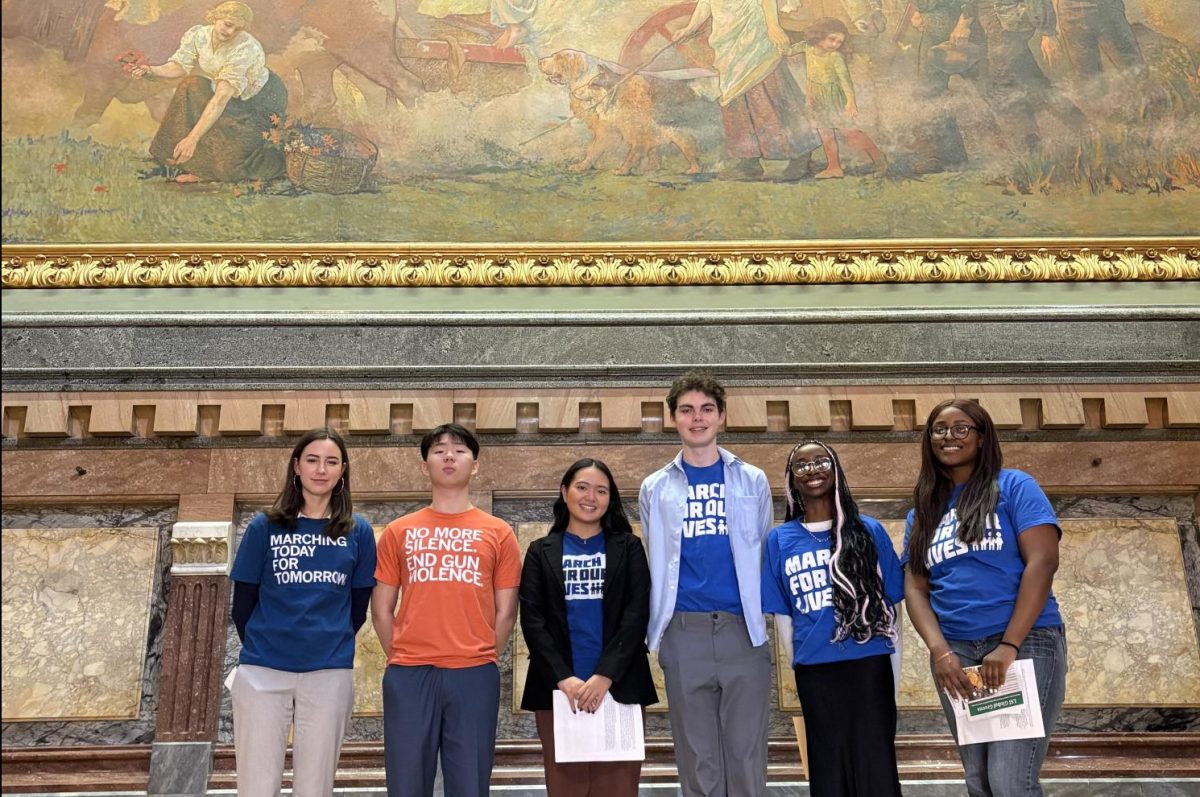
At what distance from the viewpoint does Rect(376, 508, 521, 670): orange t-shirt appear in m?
4.04

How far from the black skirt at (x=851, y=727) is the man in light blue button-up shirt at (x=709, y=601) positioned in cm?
18

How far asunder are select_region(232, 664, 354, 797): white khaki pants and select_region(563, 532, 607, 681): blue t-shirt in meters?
0.86

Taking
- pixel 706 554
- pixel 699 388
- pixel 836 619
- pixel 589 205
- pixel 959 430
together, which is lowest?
pixel 836 619

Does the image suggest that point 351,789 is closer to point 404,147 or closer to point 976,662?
point 976,662

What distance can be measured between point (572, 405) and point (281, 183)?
2195mm

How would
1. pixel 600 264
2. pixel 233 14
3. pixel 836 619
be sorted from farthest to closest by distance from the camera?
pixel 233 14 < pixel 600 264 < pixel 836 619

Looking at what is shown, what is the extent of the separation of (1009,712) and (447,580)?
1972 millimetres

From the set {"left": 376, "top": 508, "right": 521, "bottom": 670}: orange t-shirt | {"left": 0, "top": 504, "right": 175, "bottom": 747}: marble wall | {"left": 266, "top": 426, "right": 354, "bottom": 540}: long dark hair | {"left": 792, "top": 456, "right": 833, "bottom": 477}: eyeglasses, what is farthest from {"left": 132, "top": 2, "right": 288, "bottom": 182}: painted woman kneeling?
{"left": 792, "top": 456, "right": 833, "bottom": 477}: eyeglasses

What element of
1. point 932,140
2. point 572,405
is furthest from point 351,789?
point 932,140

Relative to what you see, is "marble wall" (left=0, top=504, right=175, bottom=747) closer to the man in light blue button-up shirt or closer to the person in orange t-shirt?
the person in orange t-shirt

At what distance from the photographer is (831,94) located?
21.6 ft

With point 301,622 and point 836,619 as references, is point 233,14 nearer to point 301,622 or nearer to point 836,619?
point 301,622

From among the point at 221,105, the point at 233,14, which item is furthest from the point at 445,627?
the point at 233,14

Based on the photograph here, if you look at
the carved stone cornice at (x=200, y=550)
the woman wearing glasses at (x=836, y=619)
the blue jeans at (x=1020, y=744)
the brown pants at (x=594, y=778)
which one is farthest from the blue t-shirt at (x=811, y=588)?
the carved stone cornice at (x=200, y=550)
